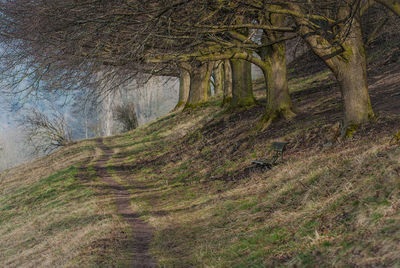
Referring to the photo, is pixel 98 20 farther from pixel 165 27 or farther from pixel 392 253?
pixel 392 253

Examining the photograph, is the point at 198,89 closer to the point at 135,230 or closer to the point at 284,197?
the point at 135,230

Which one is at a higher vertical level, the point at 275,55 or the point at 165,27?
the point at 165,27

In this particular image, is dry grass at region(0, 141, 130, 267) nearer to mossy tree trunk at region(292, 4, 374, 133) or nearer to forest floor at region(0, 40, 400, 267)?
forest floor at region(0, 40, 400, 267)

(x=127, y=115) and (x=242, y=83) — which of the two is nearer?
(x=242, y=83)

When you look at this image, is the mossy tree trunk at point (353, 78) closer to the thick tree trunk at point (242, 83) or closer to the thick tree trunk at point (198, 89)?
the thick tree trunk at point (242, 83)

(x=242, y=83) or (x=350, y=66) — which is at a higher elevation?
(x=242, y=83)

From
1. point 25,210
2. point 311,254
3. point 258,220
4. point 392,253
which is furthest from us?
point 25,210

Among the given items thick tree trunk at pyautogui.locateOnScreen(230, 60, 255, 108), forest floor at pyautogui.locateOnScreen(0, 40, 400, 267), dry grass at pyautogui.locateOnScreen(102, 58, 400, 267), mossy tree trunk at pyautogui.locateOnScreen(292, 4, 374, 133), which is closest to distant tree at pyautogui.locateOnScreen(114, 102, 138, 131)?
forest floor at pyautogui.locateOnScreen(0, 40, 400, 267)

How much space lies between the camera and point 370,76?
16.9 meters

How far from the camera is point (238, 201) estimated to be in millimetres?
9305

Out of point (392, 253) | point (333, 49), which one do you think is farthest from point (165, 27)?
point (392, 253)

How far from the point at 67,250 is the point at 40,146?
25.2 metres

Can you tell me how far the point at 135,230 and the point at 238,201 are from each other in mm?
2448

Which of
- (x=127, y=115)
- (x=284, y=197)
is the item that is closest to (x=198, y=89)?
(x=127, y=115)
